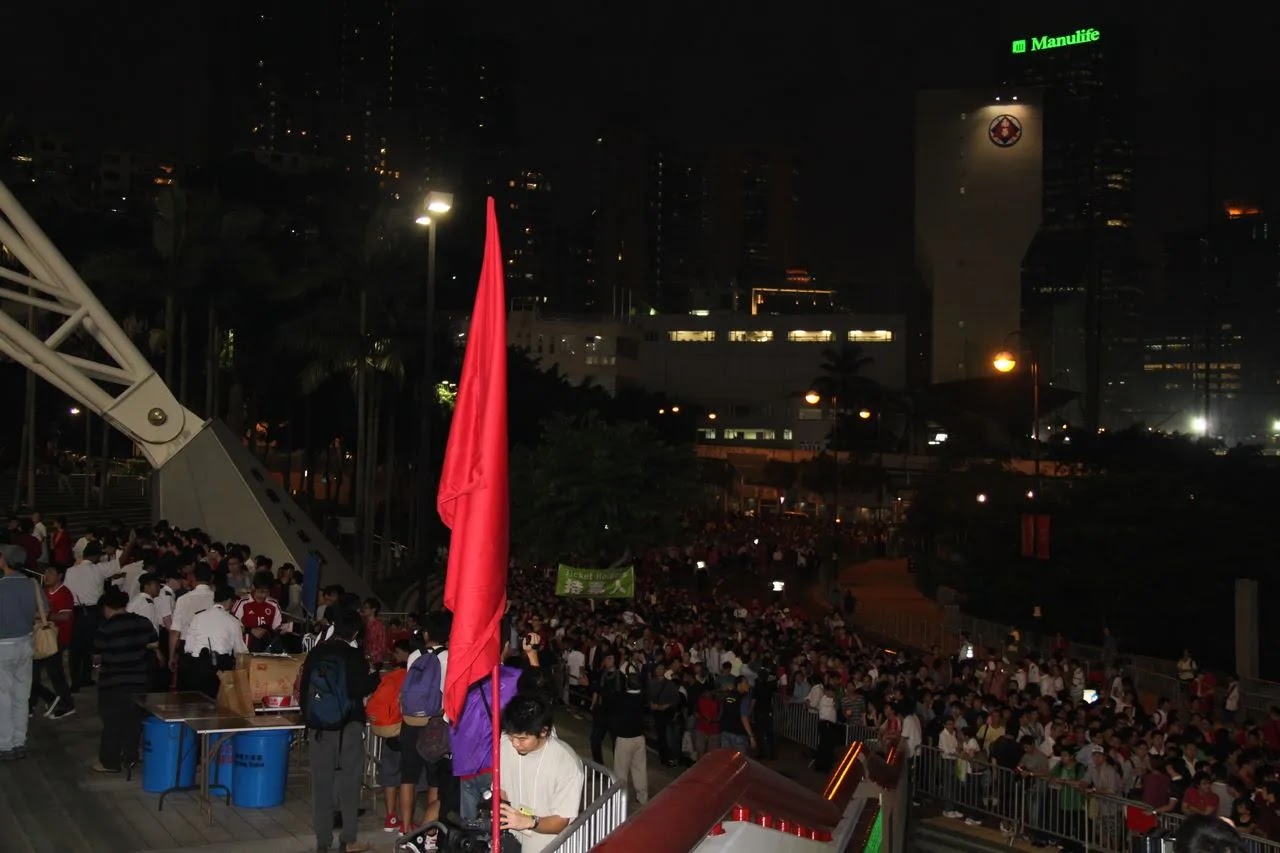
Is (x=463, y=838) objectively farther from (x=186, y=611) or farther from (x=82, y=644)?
(x=82, y=644)

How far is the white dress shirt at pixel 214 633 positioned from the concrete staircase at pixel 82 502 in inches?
775

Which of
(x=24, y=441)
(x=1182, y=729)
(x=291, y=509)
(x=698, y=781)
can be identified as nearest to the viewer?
(x=698, y=781)

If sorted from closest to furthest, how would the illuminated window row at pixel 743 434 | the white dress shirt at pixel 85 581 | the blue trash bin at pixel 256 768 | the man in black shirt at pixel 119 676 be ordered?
1. the blue trash bin at pixel 256 768
2. the man in black shirt at pixel 119 676
3. the white dress shirt at pixel 85 581
4. the illuminated window row at pixel 743 434

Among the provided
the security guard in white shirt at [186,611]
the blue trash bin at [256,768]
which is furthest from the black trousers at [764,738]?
the blue trash bin at [256,768]

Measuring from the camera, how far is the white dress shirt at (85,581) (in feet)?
44.0

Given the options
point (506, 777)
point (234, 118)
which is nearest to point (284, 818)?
point (506, 777)

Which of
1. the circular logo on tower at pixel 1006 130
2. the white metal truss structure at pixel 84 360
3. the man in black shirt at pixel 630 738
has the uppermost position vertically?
the circular logo on tower at pixel 1006 130

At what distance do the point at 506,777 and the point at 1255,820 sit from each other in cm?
971

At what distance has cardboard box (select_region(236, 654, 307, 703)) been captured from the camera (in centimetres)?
977

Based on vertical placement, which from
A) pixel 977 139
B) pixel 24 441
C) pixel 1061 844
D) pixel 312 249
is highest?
pixel 977 139

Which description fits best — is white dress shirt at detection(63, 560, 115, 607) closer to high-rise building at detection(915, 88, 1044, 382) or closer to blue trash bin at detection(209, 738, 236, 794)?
blue trash bin at detection(209, 738, 236, 794)

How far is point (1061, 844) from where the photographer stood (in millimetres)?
14648

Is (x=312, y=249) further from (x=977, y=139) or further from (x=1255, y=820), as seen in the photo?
(x=977, y=139)

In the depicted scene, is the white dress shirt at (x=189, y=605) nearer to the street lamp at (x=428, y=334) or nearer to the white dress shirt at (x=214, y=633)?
the white dress shirt at (x=214, y=633)
